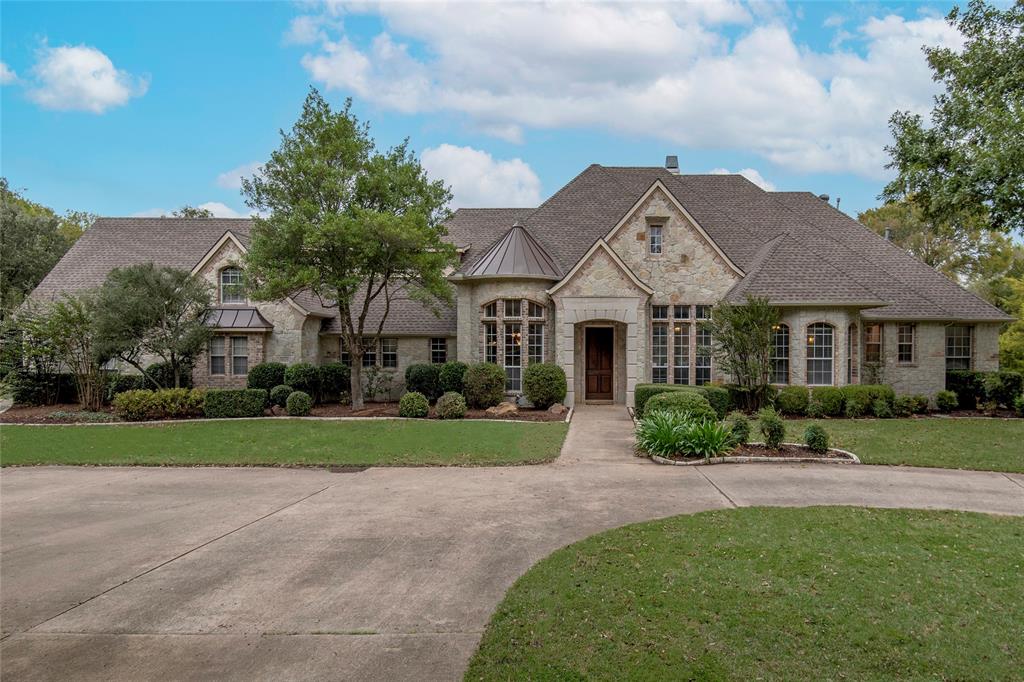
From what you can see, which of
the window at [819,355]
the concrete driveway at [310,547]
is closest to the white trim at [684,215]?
the window at [819,355]

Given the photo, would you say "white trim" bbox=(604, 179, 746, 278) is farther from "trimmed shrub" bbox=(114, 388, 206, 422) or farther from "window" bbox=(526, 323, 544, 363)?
"trimmed shrub" bbox=(114, 388, 206, 422)

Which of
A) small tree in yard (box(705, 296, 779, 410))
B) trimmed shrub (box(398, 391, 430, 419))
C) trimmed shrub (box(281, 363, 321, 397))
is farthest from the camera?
trimmed shrub (box(281, 363, 321, 397))

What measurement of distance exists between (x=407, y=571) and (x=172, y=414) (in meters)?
16.1

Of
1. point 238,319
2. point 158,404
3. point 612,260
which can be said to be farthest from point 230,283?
point 612,260

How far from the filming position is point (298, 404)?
19.1 m

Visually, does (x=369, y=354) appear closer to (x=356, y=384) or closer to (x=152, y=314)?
(x=356, y=384)

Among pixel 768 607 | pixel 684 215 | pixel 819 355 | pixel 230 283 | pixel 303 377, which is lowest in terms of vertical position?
pixel 768 607

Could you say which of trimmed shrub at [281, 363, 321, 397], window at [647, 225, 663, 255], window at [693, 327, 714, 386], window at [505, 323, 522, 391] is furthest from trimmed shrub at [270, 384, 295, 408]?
window at [693, 327, 714, 386]

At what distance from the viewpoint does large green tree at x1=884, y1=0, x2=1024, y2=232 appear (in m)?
12.3

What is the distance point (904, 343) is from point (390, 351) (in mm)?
19176

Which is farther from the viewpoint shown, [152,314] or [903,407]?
[152,314]

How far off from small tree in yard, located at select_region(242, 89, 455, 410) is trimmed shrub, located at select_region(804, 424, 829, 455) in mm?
11696

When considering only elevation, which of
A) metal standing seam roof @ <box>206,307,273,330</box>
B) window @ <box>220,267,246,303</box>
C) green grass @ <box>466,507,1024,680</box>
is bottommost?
green grass @ <box>466,507,1024,680</box>

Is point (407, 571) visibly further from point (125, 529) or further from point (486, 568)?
point (125, 529)
